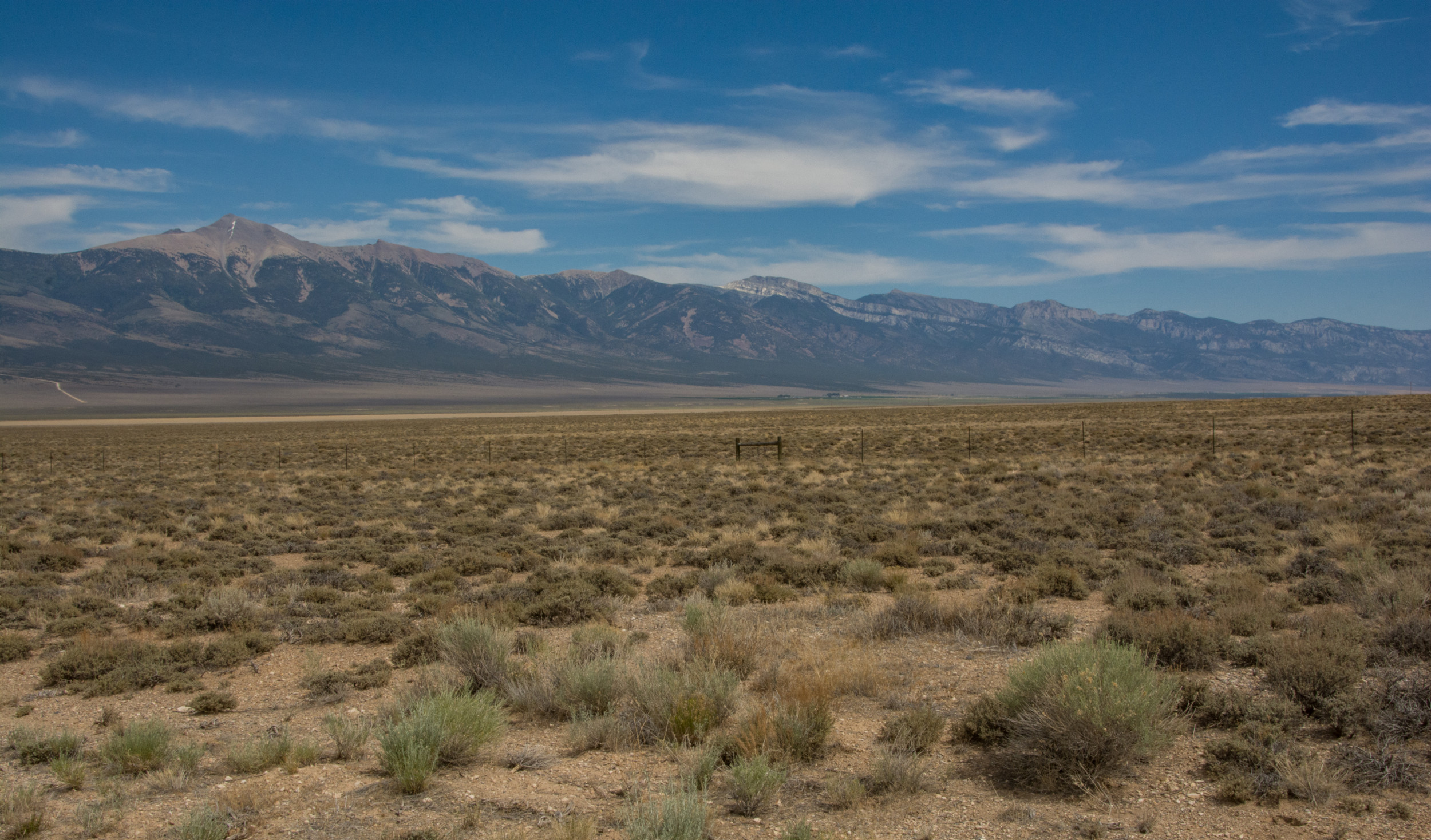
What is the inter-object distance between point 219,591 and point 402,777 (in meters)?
7.18

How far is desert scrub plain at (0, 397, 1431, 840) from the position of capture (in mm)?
5082

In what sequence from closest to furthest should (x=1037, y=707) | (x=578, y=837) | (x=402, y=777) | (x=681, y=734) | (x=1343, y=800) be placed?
(x=578, y=837), (x=1343, y=800), (x=402, y=777), (x=1037, y=707), (x=681, y=734)

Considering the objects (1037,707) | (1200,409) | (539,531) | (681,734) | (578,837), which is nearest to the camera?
(578,837)

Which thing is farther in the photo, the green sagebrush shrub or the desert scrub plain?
the green sagebrush shrub

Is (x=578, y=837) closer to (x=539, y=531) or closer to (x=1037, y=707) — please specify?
(x=1037, y=707)

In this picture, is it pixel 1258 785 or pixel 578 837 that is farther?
pixel 1258 785

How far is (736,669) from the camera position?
297 inches

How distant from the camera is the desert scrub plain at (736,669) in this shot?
508 cm

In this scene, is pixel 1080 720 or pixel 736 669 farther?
pixel 736 669

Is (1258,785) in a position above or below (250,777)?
above

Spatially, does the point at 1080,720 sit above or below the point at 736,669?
above

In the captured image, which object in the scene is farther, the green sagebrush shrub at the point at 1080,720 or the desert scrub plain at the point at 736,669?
the green sagebrush shrub at the point at 1080,720

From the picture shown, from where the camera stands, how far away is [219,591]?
10812mm

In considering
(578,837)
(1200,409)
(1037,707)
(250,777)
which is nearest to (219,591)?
(250,777)
